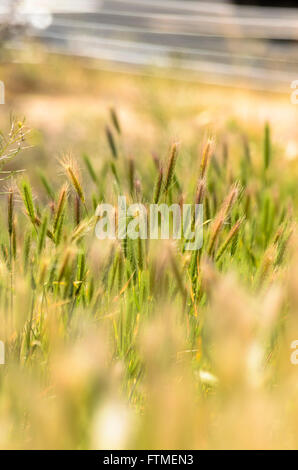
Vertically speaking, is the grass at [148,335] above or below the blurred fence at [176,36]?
below

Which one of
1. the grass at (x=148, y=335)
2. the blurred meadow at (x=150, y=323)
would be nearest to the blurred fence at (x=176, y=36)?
the blurred meadow at (x=150, y=323)

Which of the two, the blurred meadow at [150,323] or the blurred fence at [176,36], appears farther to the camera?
the blurred fence at [176,36]

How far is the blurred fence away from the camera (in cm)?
573

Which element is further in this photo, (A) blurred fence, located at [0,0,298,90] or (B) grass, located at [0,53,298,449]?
(A) blurred fence, located at [0,0,298,90]

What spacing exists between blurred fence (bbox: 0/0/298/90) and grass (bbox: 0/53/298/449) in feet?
13.8

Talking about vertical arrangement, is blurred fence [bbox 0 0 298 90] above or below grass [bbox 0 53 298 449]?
above

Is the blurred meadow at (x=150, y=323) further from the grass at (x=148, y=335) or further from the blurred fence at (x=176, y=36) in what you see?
the blurred fence at (x=176, y=36)

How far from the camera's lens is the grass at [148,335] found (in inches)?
23.0

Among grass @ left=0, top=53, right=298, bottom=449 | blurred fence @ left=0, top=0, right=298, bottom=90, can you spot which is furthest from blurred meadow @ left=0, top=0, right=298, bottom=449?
blurred fence @ left=0, top=0, right=298, bottom=90

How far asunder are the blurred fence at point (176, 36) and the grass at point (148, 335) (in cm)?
421

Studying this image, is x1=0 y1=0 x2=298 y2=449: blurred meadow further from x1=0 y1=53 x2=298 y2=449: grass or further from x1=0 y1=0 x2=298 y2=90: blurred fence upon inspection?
x1=0 y1=0 x2=298 y2=90: blurred fence

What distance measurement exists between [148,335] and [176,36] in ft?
23.7
